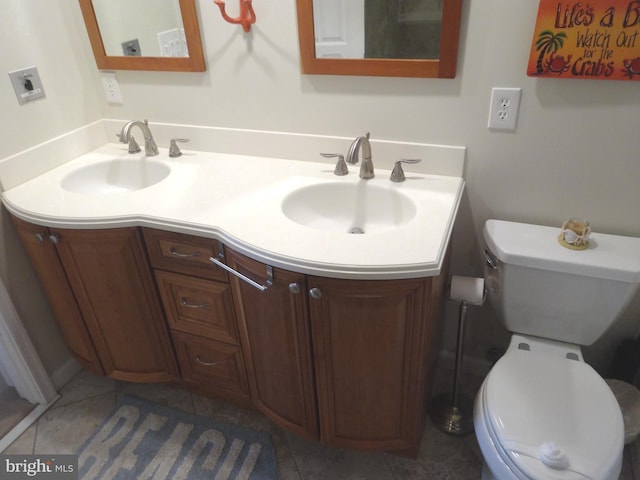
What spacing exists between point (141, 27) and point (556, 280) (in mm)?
1557

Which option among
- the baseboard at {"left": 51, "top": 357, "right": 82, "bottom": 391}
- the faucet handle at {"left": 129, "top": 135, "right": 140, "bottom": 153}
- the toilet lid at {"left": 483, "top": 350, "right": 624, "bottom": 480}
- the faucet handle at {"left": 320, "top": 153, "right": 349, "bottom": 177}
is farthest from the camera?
the baseboard at {"left": 51, "top": 357, "right": 82, "bottom": 391}

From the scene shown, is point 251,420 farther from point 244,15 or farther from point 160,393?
point 244,15

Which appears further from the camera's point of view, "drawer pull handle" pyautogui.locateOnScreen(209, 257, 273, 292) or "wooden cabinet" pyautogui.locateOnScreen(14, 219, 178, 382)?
"wooden cabinet" pyautogui.locateOnScreen(14, 219, 178, 382)

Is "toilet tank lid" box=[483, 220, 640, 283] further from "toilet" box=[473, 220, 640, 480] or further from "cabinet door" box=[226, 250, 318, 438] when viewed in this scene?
"cabinet door" box=[226, 250, 318, 438]

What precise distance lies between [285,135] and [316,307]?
2.25 feet

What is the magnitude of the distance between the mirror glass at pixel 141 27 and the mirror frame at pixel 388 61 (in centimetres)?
44

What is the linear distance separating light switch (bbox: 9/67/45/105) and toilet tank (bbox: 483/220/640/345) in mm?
1552

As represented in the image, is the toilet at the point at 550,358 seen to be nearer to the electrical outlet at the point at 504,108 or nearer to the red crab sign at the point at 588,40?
the electrical outlet at the point at 504,108

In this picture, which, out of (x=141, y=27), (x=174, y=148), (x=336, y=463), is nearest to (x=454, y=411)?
(x=336, y=463)

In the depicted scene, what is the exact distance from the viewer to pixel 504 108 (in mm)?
1231

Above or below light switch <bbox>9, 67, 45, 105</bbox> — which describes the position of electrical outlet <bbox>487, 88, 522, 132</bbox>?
below

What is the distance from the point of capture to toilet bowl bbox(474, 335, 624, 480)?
0.96 meters

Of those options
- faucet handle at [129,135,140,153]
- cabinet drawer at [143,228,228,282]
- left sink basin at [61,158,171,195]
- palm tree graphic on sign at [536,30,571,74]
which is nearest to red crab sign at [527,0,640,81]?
palm tree graphic on sign at [536,30,571,74]

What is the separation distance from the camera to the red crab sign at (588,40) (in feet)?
3.37
